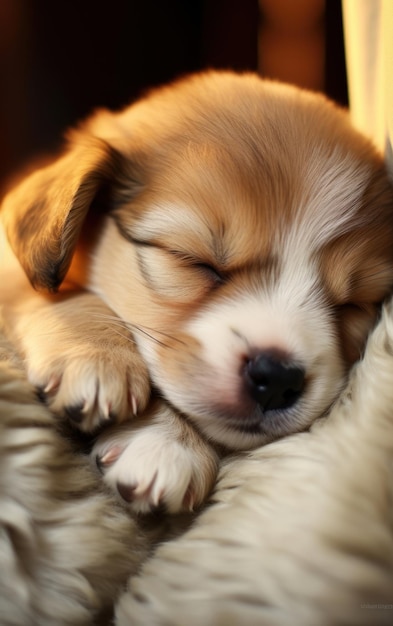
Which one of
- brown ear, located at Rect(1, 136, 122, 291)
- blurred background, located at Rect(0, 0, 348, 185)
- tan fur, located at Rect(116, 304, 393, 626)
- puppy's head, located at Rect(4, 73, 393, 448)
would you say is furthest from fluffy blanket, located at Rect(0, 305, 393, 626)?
blurred background, located at Rect(0, 0, 348, 185)

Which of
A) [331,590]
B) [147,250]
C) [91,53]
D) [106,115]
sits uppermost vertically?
[91,53]

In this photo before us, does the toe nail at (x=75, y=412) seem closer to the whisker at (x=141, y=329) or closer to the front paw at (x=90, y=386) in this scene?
the front paw at (x=90, y=386)

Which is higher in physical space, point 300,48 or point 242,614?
point 300,48

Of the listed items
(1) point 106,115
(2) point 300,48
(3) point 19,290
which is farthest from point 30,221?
(2) point 300,48

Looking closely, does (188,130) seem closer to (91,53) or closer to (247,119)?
(247,119)

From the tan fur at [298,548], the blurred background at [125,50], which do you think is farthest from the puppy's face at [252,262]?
the blurred background at [125,50]

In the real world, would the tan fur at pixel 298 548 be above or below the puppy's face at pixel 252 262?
below
